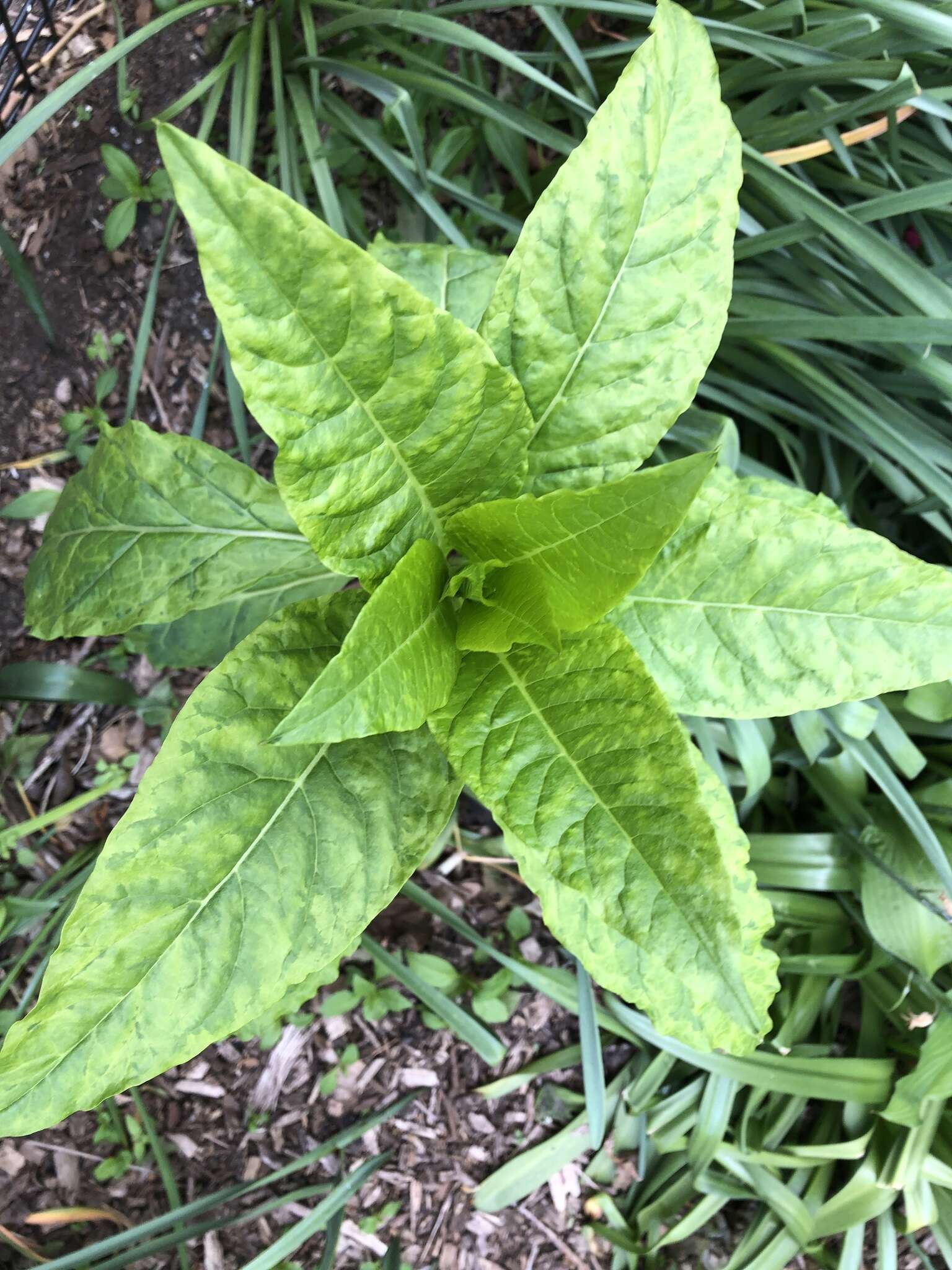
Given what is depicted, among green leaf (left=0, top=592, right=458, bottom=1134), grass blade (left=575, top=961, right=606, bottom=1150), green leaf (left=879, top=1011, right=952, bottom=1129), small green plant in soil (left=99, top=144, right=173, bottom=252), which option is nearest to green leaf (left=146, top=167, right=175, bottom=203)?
small green plant in soil (left=99, top=144, right=173, bottom=252)

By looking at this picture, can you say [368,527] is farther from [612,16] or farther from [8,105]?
[612,16]

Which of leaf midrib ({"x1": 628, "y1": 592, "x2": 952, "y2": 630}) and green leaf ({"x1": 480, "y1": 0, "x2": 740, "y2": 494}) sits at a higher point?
green leaf ({"x1": 480, "y1": 0, "x2": 740, "y2": 494})

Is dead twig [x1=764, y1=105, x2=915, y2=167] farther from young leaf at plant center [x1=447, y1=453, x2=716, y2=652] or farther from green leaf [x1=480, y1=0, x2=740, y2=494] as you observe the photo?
young leaf at plant center [x1=447, y1=453, x2=716, y2=652]

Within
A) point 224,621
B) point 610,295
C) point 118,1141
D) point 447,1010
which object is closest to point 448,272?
point 610,295

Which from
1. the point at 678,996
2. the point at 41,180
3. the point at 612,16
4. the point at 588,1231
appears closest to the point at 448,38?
the point at 612,16

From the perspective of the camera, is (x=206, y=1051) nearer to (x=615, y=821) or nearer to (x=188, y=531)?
(x=188, y=531)

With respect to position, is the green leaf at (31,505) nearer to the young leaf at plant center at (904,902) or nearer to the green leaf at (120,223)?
the green leaf at (120,223)
